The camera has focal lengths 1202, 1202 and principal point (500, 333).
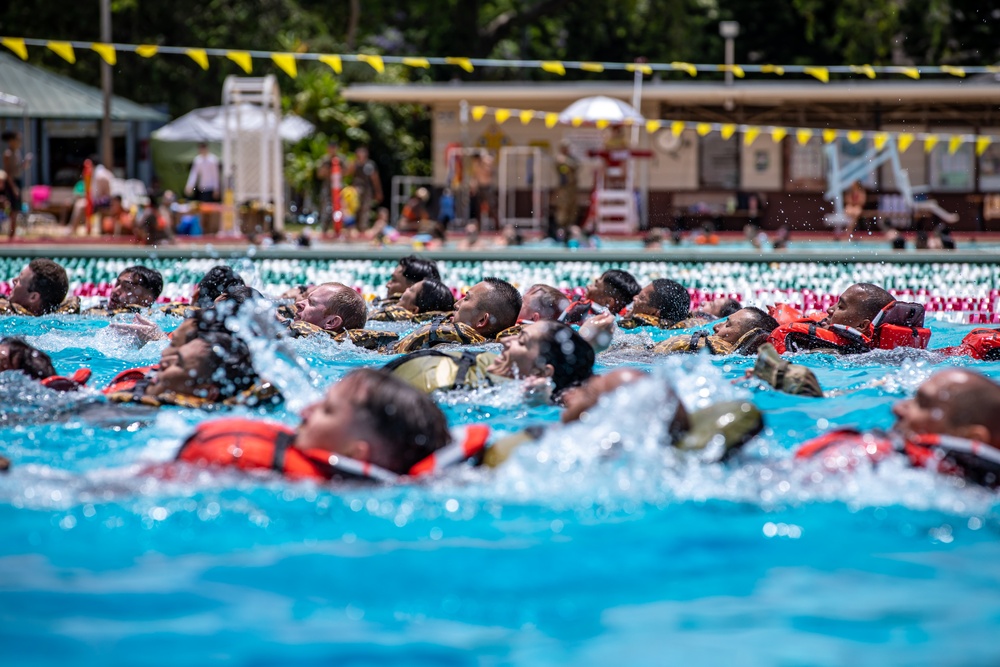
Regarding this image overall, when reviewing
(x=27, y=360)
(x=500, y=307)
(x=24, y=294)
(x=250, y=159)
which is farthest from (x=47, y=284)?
(x=250, y=159)

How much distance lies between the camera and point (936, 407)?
3.81 m

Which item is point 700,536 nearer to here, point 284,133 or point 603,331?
point 603,331

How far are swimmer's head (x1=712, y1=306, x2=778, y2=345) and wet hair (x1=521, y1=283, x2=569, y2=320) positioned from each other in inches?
38.2

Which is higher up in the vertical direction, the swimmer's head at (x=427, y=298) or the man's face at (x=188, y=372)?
the swimmer's head at (x=427, y=298)

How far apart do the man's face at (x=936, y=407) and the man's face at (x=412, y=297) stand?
15.3ft

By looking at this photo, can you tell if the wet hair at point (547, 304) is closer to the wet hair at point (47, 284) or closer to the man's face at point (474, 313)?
the man's face at point (474, 313)

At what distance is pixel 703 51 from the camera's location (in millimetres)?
34156

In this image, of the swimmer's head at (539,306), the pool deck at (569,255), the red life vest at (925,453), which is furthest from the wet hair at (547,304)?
the pool deck at (569,255)

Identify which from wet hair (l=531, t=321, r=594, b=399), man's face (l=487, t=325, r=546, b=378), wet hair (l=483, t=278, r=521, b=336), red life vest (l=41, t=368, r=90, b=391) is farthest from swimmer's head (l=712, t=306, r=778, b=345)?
red life vest (l=41, t=368, r=90, b=391)

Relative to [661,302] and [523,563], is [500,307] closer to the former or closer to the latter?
[661,302]

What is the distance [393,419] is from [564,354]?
4.83ft

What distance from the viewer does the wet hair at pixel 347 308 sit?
23.6 ft

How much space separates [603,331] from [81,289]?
7.13 meters

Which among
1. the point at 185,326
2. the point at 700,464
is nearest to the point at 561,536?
the point at 700,464
